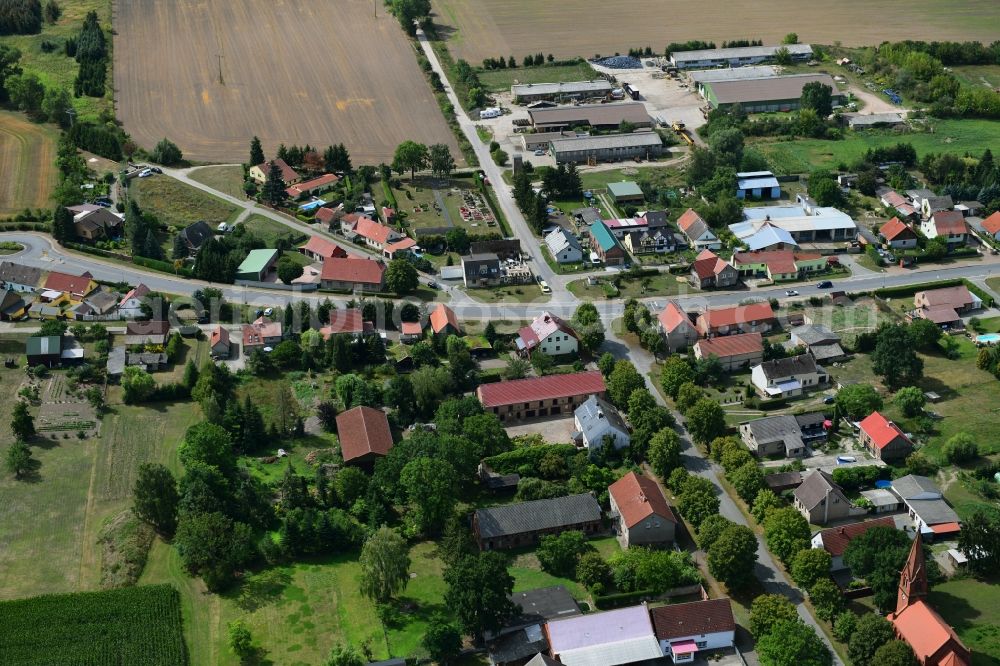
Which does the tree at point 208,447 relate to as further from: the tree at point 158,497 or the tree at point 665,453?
the tree at point 665,453

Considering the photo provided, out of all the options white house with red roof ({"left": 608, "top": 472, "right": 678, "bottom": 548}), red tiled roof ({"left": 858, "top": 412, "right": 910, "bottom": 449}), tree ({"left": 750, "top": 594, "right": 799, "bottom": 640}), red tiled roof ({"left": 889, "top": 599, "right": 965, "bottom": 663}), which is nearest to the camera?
red tiled roof ({"left": 889, "top": 599, "right": 965, "bottom": 663})

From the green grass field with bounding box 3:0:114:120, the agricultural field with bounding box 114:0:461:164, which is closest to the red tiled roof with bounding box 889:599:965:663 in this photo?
the agricultural field with bounding box 114:0:461:164

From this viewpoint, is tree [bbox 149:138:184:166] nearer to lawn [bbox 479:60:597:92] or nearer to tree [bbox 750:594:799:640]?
lawn [bbox 479:60:597:92]

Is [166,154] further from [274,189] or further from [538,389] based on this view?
[538,389]

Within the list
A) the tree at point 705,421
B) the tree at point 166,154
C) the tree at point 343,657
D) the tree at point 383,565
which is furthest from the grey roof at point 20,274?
the tree at point 705,421

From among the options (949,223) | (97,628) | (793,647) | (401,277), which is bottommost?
(97,628)

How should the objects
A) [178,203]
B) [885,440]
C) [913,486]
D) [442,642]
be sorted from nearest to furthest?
1. [442,642]
2. [913,486]
3. [885,440]
4. [178,203]

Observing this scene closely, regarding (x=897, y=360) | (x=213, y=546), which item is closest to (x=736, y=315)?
(x=897, y=360)
